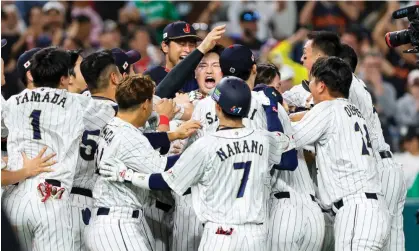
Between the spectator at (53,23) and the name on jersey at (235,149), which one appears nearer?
the name on jersey at (235,149)

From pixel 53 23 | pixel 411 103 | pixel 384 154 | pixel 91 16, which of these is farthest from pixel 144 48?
pixel 384 154

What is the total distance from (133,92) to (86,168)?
93 centimetres

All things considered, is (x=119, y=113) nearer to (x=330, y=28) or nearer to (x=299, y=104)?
(x=299, y=104)

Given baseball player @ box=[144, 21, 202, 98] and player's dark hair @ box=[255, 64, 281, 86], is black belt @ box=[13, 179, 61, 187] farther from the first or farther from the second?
player's dark hair @ box=[255, 64, 281, 86]

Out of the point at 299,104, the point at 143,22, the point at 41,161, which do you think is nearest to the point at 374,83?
the point at 143,22

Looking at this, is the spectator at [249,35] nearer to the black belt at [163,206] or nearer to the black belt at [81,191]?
the black belt at [163,206]

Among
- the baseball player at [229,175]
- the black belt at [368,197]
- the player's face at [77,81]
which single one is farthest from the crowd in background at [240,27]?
the baseball player at [229,175]

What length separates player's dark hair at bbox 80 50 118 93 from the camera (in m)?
8.17

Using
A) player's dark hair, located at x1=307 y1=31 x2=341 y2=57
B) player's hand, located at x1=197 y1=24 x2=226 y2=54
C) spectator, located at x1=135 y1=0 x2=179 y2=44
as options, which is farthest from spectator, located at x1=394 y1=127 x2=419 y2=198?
player's hand, located at x1=197 y1=24 x2=226 y2=54

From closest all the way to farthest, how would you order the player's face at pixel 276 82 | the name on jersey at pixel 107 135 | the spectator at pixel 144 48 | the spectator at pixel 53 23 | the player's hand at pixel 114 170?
the player's hand at pixel 114 170
the name on jersey at pixel 107 135
the player's face at pixel 276 82
the spectator at pixel 144 48
the spectator at pixel 53 23

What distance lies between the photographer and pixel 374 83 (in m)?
15.5

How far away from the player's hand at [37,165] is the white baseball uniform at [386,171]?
2.60 m

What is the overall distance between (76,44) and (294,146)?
8.46 metres

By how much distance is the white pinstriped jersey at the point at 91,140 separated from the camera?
8.05 m
